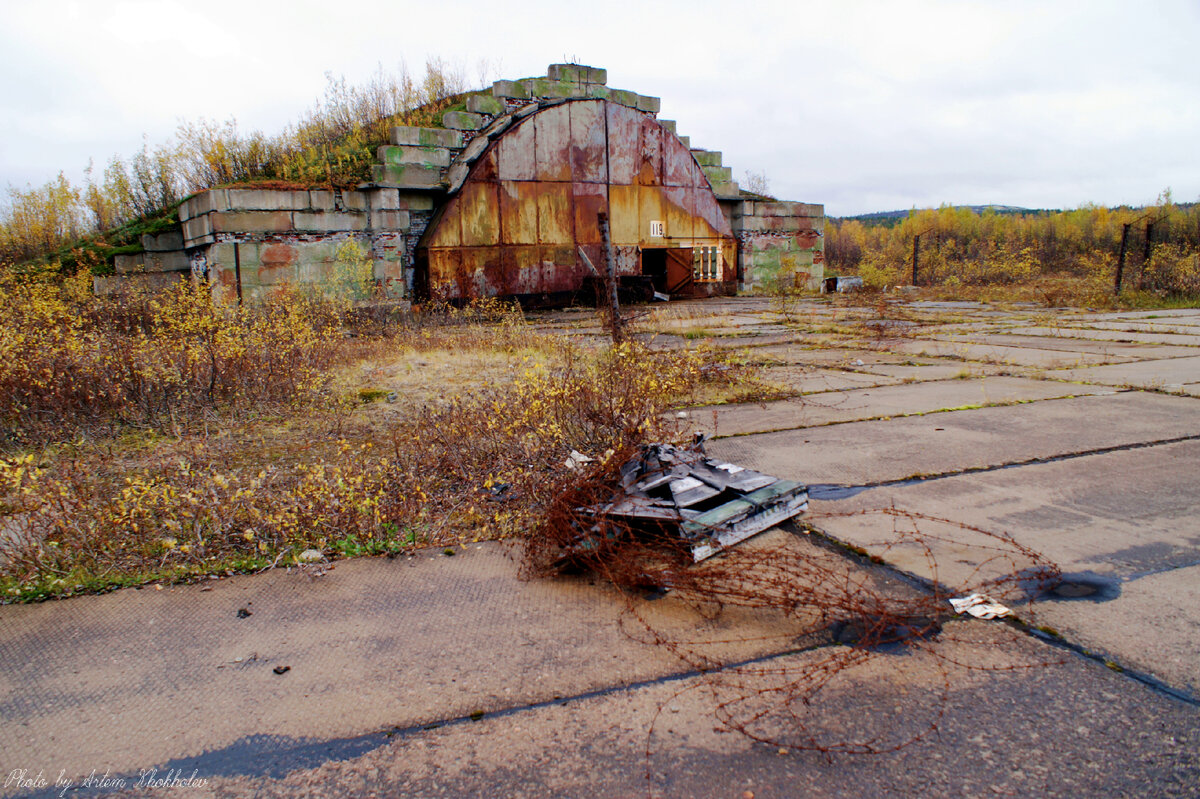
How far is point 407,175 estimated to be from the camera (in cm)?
1331

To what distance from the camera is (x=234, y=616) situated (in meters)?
2.63

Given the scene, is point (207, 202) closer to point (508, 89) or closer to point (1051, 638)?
point (508, 89)

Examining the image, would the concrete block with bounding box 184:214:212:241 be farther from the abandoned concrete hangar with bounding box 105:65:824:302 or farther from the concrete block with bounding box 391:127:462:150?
the concrete block with bounding box 391:127:462:150

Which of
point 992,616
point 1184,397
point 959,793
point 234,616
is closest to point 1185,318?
point 1184,397

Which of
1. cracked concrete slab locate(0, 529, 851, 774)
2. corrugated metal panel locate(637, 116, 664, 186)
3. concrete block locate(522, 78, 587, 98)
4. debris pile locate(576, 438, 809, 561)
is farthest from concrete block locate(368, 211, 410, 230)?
cracked concrete slab locate(0, 529, 851, 774)

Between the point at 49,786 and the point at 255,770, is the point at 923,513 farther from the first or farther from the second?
the point at 49,786

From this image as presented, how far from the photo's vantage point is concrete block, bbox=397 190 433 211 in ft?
44.4

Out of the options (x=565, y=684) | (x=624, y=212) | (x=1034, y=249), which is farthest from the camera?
(x=1034, y=249)

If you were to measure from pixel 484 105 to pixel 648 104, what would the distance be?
4140mm

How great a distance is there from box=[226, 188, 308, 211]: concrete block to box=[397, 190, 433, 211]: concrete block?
1.80 metres

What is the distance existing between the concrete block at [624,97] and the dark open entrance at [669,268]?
3355 millimetres

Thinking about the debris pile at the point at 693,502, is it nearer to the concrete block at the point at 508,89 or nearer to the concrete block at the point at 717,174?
the concrete block at the point at 508,89

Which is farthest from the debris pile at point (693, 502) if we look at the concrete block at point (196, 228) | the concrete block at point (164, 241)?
the concrete block at point (164, 241)

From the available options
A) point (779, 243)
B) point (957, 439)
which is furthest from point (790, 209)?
point (957, 439)
